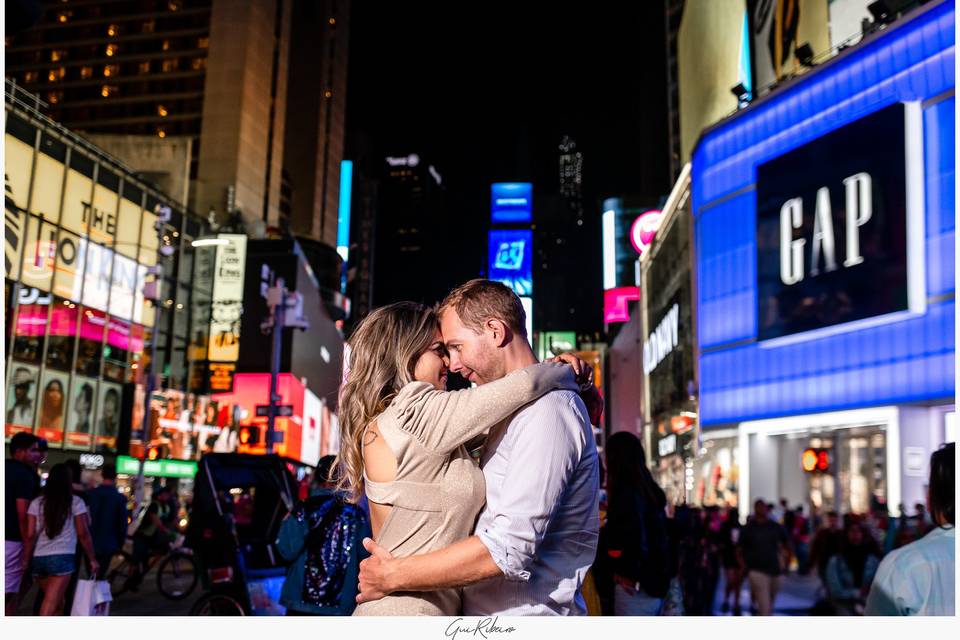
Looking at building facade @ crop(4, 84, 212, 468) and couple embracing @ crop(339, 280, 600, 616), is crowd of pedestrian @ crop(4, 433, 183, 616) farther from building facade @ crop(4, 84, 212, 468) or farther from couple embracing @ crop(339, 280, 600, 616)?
building facade @ crop(4, 84, 212, 468)

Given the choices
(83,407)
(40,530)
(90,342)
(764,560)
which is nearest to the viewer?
(40,530)

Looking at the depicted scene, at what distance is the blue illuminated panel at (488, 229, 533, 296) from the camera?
52.7 ft

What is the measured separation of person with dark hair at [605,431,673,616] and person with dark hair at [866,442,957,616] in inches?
115

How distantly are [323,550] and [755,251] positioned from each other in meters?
31.8

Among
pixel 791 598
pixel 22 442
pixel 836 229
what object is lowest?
pixel 791 598

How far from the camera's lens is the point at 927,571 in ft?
8.34

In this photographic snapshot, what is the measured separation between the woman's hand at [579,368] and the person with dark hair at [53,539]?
19.7 feet

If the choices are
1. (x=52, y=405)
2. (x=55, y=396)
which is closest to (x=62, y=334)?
(x=55, y=396)

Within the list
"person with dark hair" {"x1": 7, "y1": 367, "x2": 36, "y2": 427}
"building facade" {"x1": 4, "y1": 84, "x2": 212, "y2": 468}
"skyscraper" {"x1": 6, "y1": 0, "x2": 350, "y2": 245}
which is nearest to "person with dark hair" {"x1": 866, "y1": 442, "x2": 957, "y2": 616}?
"building facade" {"x1": 4, "y1": 84, "x2": 212, "y2": 468}

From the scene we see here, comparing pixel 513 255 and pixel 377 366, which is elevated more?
pixel 513 255

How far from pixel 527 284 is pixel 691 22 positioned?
49.0 m

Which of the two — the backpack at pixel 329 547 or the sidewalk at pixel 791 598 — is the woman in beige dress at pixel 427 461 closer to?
the backpack at pixel 329 547

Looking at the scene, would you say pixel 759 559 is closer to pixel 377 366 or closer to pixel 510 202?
pixel 510 202

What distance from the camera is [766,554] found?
40.0 ft
